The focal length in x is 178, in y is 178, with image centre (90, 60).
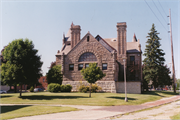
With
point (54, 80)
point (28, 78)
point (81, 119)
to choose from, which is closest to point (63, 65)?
point (54, 80)

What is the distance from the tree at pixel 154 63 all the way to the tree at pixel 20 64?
29.0 m

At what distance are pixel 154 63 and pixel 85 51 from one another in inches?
758

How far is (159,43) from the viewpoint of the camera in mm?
48438

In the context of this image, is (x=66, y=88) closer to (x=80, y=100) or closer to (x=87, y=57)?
(x=87, y=57)

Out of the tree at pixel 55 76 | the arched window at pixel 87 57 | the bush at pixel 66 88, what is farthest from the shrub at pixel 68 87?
the tree at pixel 55 76

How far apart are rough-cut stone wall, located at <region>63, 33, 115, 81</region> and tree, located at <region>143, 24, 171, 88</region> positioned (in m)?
14.1

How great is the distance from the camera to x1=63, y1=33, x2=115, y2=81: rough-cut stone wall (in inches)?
1503

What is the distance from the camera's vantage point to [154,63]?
1838 inches

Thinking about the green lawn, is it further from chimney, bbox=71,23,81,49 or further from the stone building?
chimney, bbox=71,23,81,49

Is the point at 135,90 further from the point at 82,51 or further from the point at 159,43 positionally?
the point at 159,43

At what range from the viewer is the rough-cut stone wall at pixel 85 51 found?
3819cm

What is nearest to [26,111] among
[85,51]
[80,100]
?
[80,100]

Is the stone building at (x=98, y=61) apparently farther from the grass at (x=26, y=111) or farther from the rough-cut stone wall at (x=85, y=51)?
the grass at (x=26, y=111)

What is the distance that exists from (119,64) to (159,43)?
13.0m
